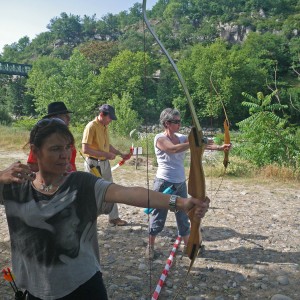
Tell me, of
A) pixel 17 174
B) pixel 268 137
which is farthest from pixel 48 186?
pixel 268 137

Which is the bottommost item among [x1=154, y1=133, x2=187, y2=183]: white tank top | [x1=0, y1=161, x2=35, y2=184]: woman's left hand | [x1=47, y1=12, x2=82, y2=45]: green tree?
[x1=154, y1=133, x2=187, y2=183]: white tank top

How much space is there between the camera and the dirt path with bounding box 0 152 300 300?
10.2 feet

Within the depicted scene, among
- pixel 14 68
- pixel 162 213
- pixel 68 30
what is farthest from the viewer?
pixel 68 30

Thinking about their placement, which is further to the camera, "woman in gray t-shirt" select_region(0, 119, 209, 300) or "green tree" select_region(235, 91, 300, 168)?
"green tree" select_region(235, 91, 300, 168)

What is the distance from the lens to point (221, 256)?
3.80 metres

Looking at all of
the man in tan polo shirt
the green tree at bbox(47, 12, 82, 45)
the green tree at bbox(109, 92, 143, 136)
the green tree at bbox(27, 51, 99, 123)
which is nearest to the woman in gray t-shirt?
the man in tan polo shirt

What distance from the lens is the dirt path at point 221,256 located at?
312 centimetres

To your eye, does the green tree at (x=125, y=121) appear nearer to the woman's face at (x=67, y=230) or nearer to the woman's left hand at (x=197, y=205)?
the woman's face at (x=67, y=230)

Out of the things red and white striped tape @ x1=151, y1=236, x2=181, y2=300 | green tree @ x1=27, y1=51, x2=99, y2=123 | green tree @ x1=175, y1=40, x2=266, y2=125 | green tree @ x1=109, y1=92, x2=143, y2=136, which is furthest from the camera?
green tree @ x1=27, y1=51, x2=99, y2=123

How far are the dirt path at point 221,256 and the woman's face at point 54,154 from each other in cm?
125

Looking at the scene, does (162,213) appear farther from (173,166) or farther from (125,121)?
(125,121)

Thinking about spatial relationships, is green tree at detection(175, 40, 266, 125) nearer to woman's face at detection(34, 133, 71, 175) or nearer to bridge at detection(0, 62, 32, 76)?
woman's face at detection(34, 133, 71, 175)

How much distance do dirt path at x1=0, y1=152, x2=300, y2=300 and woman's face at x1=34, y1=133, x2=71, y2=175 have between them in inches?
49.0

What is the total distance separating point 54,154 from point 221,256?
2.76 meters
